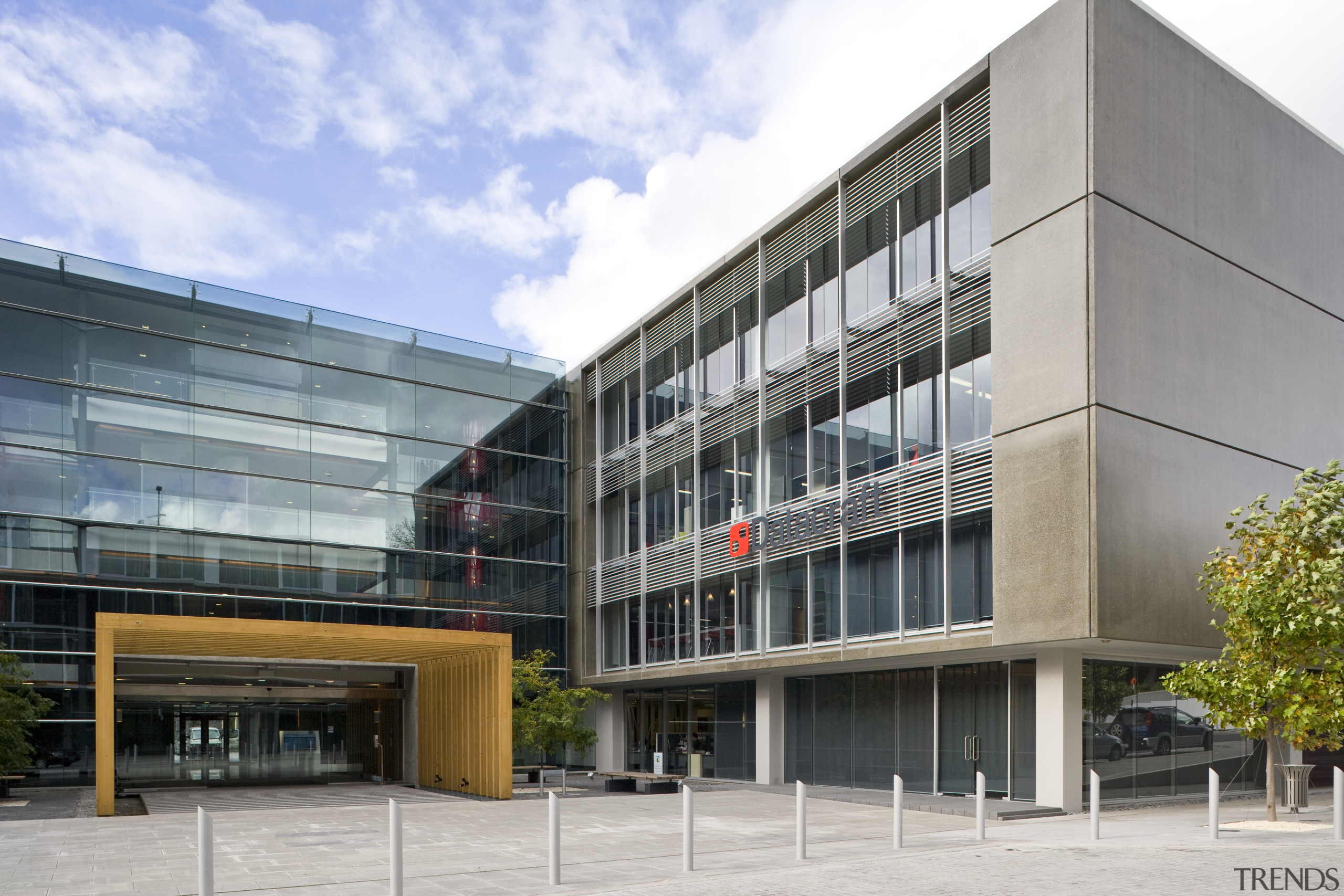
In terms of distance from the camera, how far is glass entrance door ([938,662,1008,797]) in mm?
23000

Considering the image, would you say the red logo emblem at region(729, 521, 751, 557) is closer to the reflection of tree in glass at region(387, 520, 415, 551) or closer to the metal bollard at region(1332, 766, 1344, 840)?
the reflection of tree in glass at region(387, 520, 415, 551)

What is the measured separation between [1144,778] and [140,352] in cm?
2831

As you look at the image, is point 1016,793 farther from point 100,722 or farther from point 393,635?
point 100,722

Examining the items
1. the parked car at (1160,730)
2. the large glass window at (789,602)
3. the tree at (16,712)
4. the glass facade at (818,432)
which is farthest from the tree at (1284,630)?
the tree at (16,712)

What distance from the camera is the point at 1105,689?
22.6 metres

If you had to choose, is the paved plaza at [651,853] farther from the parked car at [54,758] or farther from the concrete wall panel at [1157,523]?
the parked car at [54,758]

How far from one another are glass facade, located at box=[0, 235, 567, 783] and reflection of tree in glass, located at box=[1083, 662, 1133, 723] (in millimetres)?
19856

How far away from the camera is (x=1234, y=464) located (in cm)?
2227

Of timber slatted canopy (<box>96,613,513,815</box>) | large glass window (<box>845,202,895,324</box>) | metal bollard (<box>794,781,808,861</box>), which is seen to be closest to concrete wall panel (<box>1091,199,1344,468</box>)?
large glass window (<box>845,202,895,324</box>)

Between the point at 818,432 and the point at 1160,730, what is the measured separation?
10132mm

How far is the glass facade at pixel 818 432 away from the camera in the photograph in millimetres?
22516

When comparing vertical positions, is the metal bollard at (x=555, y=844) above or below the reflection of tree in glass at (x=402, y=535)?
below

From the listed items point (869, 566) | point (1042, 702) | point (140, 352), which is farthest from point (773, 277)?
point (140, 352)

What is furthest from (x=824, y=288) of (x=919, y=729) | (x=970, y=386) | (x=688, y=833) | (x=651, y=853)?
(x=688, y=833)
